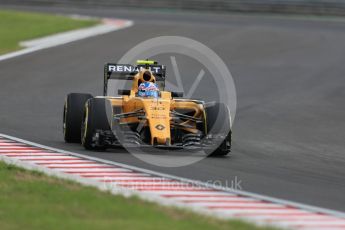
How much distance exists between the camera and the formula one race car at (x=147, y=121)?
13695 mm

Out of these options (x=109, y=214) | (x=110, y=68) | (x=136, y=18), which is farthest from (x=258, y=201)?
(x=136, y=18)

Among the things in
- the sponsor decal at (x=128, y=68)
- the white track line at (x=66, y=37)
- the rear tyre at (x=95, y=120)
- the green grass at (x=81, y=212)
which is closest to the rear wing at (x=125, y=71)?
the sponsor decal at (x=128, y=68)

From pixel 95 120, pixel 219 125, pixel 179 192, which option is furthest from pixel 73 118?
pixel 179 192

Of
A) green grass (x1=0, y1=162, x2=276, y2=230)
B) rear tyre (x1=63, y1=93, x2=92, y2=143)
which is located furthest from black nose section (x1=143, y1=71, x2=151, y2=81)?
green grass (x1=0, y1=162, x2=276, y2=230)

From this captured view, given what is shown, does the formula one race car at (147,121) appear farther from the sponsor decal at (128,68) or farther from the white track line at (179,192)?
the white track line at (179,192)

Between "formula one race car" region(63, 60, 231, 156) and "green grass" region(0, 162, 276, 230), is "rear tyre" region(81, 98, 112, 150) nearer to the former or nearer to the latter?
"formula one race car" region(63, 60, 231, 156)

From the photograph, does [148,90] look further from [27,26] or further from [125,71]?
[27,26]

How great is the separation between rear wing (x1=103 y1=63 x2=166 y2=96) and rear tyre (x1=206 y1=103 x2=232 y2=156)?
191cm

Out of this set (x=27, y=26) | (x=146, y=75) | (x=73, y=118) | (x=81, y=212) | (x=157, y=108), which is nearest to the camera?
(x=81, y=212)

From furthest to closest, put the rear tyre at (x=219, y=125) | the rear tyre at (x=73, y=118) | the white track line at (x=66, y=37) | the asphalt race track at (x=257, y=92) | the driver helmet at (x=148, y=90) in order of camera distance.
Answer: the white track line at (x=66, y=37) < the rear tyre at (x=73, y=118) < the driver helmet at (x=148, y=90) < the rear tyre at (x=219, y=125) < the asphalt race track at (x=257, y=92)

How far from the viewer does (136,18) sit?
41.7 meters

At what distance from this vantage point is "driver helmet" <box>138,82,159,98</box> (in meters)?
14.7

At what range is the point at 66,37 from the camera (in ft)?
109

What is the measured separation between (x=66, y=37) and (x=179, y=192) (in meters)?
23.8
